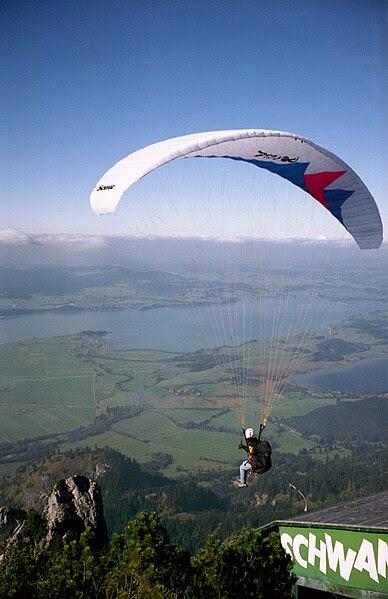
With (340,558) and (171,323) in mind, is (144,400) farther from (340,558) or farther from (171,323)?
(340,558)

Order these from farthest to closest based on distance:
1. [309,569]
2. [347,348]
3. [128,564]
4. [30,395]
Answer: [347,348] < [30,395] < [128,564] < [309,569]

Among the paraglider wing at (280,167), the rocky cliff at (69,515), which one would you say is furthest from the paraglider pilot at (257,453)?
the rocky cliff at (69,515)

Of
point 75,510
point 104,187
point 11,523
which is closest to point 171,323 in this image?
point 11,523

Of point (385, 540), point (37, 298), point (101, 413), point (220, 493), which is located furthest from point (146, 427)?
point (37, 298)

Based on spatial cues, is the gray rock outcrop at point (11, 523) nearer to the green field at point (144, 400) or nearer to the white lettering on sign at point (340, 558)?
the green field at point (144, 400)

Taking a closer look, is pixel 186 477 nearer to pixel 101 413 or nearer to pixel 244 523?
pixel 244 523

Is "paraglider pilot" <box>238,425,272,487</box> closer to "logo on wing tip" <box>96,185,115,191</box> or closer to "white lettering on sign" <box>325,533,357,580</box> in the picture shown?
"white lettering on sign" <box>325,533,357,580</box>

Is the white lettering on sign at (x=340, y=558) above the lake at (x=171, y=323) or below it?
above
